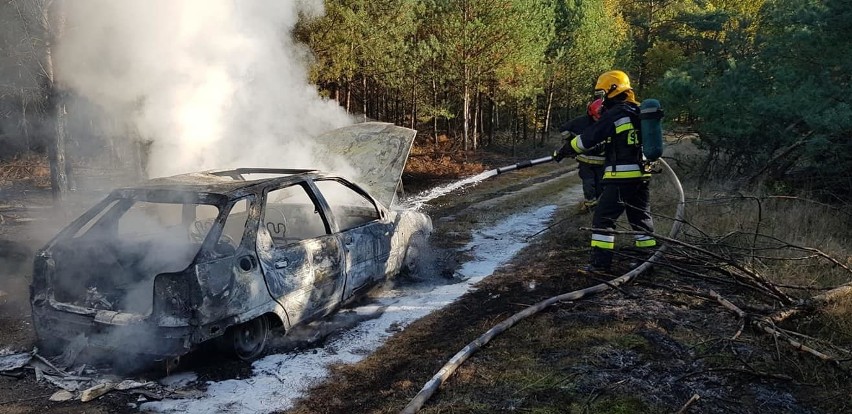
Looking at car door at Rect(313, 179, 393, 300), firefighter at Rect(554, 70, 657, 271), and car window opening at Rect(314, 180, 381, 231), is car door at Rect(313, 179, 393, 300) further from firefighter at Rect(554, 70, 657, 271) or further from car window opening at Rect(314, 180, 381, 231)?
firefighter at Rect(554, 70, 657, 271)

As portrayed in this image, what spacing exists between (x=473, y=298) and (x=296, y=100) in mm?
6912

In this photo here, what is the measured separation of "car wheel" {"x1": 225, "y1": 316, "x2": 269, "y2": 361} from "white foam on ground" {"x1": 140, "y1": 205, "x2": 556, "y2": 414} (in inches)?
4.1

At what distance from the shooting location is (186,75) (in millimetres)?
7582

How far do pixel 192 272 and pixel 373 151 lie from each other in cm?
699

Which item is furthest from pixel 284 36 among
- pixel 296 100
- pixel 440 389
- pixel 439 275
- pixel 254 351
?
pixel 440 389

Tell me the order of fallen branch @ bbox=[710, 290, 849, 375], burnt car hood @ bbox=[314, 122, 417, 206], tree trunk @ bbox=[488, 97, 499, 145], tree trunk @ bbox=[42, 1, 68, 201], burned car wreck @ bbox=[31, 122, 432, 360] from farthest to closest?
1. tree trunk @ bbox=[488, 97, 499, 145]
2. burnt car hood @ bbox=[314, 122, 417, 206]
3. tree trunk @ bbox=[42, 1, 68, 201]
4. burned car wreck @ bbox=[31, 122, 432, 360]
5. fallen branch @ bbox=[710, 290, 849, 375]

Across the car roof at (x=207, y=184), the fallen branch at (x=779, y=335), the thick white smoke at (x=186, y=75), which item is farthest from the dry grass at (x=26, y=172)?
the fallen branch at (x=779, y=335)

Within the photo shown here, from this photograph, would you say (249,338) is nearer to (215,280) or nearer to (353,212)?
(215,280)

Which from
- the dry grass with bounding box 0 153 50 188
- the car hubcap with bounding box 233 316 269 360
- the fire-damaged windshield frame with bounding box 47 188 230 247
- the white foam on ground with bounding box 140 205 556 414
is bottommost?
the white foam on ground with bounding box 140 205 556 414

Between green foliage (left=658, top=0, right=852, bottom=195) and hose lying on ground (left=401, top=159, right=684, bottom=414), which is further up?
green foliage (left=658, top=0, right=852, bottom=195)

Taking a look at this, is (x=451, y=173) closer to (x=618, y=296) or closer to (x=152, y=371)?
(x=618, y=296)

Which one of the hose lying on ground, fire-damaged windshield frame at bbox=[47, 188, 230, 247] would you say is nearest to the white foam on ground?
the hose lying on ground

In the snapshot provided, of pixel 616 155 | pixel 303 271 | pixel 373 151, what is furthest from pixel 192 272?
pixel 373 151

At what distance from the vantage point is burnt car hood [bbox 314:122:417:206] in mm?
9586
